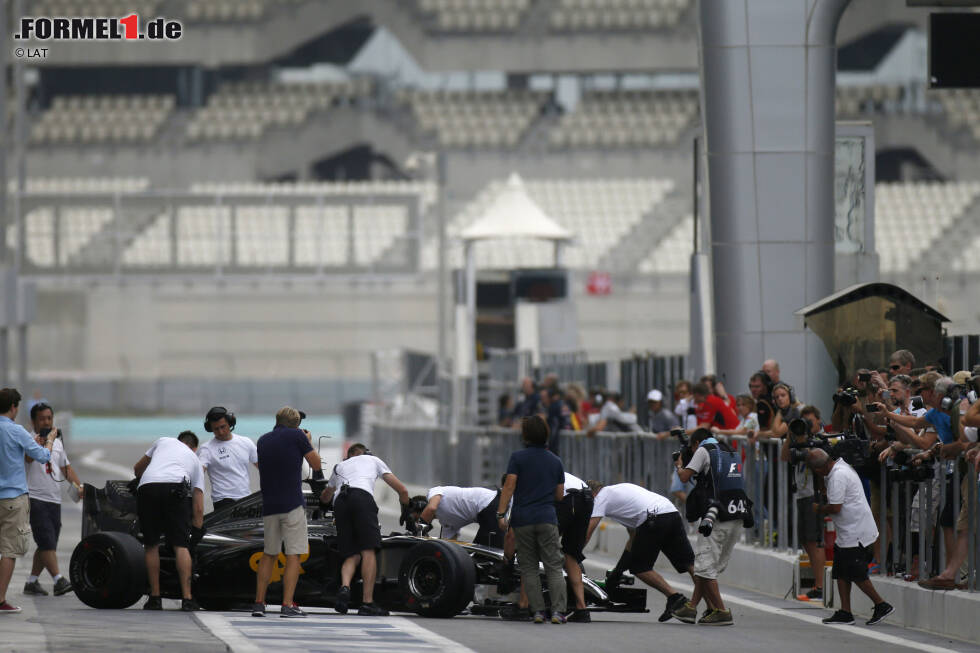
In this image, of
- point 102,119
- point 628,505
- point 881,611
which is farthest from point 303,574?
point 102,119

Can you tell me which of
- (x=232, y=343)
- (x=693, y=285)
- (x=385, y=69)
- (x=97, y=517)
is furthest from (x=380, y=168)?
(x=97, y=517)

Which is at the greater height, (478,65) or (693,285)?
(478,65)

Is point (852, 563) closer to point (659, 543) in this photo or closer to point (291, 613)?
point (659, 543)

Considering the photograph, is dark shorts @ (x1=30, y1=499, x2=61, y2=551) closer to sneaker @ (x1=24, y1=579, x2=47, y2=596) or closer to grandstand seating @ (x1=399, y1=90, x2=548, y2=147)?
sneaker @ (x1=24, y1=579, x2=47, y2=596)

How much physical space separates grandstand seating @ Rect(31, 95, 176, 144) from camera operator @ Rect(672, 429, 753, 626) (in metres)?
53.0

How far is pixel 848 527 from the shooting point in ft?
43.4

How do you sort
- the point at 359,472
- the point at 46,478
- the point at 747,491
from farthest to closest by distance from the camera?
the point at 747,491 < the point at 46,478 < the point at 359,472

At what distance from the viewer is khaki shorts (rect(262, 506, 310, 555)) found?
13.3 m

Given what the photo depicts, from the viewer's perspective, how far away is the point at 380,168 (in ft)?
215

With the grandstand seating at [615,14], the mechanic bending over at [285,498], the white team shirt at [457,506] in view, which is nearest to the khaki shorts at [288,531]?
the mechanic bending over at [285,498]

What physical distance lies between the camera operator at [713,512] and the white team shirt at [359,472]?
2234 millimetres

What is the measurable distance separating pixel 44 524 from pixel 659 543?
5.43m

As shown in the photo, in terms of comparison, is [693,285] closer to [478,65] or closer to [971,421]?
[971,421]

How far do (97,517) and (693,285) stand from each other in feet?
31.8
